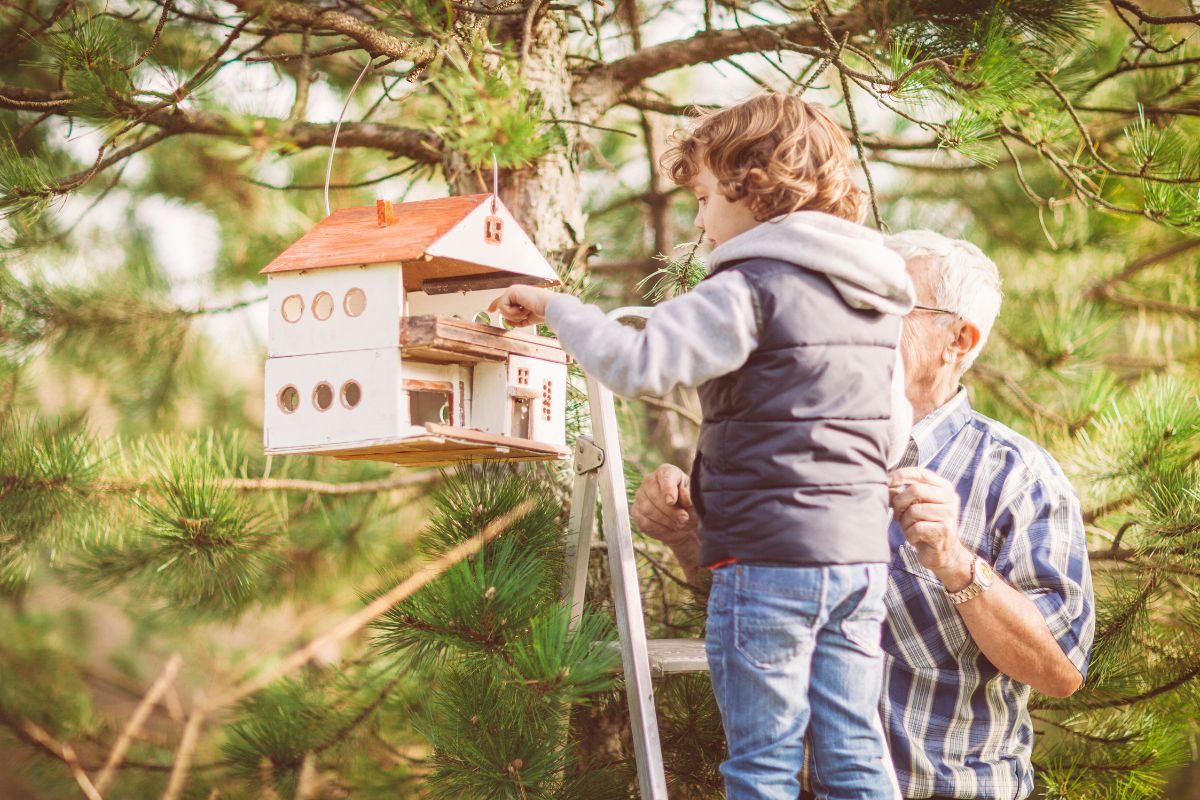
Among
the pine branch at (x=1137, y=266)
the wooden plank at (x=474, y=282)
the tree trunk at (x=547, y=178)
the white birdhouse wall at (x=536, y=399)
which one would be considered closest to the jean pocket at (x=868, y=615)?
the white birdhouse wall at (x=536, y=399)

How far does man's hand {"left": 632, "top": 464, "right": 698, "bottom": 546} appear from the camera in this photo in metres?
1.67

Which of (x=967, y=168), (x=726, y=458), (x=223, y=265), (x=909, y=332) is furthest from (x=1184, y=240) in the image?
(x=223, y=265)

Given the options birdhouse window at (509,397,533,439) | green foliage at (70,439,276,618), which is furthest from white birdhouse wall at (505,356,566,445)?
green foliage at (70,439,276,618)

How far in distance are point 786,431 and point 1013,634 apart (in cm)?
55

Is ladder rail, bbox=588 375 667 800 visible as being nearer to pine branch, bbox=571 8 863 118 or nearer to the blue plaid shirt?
the blue plaid shirt

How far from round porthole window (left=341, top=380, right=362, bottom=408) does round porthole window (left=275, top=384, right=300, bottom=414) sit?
0.25 ft

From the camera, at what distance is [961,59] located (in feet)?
5.33

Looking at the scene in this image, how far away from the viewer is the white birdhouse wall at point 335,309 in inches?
54.1

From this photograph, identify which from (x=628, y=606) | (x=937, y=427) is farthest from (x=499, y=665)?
(x=937, y=427)

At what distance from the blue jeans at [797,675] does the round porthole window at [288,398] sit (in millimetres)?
608

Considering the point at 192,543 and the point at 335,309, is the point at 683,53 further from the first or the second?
the point at 192,543

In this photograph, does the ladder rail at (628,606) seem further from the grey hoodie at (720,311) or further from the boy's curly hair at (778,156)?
the boy's curly hair at (778,156)

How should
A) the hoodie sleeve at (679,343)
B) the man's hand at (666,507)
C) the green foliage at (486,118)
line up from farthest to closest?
the man's hand at (666,507) < the hoodie sleeve at (679,343) < the green foliage at (486,118)

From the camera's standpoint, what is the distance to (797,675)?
4.06ft
